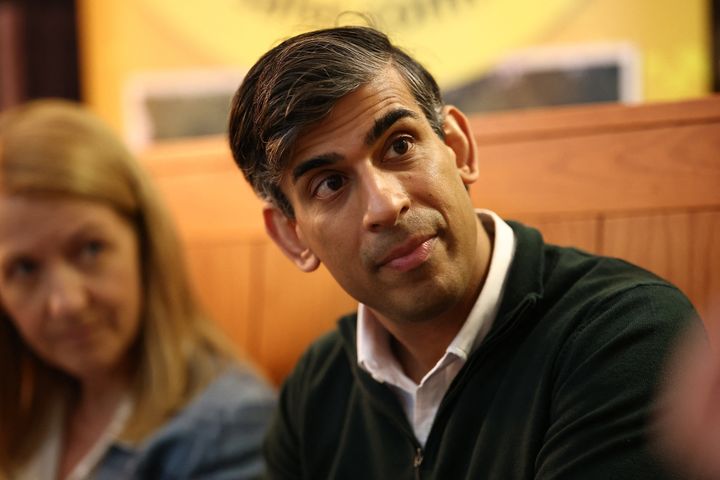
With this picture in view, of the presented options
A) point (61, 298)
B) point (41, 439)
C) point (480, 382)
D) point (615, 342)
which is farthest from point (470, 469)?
point (41, 439)

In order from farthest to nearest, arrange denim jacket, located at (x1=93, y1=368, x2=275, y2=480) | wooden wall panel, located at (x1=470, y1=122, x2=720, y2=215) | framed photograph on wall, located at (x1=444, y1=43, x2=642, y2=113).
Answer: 1. framed photograph on wall, located at (x1=444, y1=43, x2=642, y2=113)
2. denim jacket, located at (x1=93, y1=368, x2=275, y2=480)
3. wooden wall panel, located at (x1=470, y1=122, x2=720, y2=215)

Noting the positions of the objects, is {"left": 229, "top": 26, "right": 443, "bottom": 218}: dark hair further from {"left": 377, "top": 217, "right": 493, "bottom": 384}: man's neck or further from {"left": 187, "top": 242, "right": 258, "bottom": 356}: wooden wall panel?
{"left": 187, "top": 242, "right": 258, "bottom": 356}: wooden wall panel

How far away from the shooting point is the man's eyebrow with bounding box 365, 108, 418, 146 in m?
0.91

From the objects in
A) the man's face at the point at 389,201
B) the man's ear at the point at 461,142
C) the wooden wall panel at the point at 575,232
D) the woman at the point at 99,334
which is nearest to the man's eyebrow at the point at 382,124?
the man's face at the point at 389,201

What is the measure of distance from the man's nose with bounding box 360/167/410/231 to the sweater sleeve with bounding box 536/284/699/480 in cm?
23

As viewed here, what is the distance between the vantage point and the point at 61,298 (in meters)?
1.50

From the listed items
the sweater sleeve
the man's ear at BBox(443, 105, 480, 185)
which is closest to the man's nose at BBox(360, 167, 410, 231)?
the man's ear at BBox(443, 105, 480, 185)

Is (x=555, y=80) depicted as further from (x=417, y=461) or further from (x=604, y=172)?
(x=417, y=461)

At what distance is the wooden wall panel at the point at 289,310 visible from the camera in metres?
1.58

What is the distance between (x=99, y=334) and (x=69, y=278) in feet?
0.39

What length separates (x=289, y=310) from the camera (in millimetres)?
1662

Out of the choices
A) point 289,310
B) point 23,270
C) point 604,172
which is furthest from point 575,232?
point 23,270

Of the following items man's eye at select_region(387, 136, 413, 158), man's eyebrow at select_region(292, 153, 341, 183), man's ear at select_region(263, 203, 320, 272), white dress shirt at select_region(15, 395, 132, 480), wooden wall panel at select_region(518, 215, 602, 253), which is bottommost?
white dress shirt at select_region(15, 395, 132, 480)

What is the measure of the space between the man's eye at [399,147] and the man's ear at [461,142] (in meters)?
0.09
